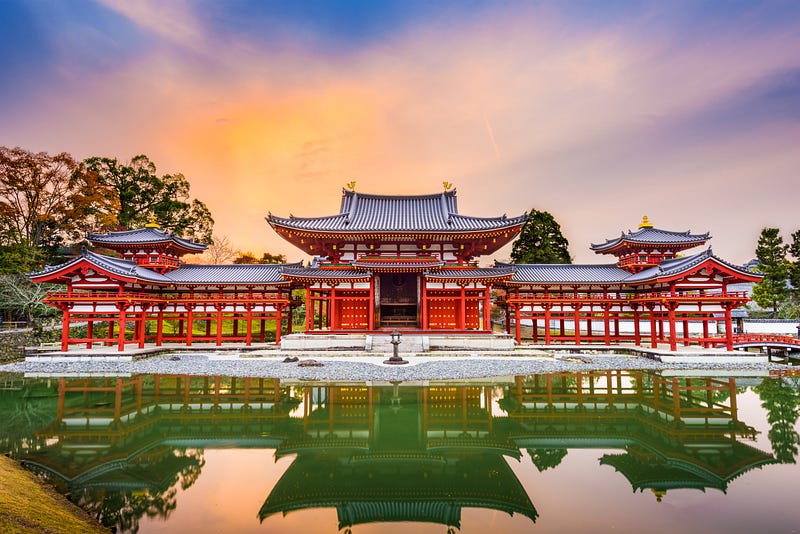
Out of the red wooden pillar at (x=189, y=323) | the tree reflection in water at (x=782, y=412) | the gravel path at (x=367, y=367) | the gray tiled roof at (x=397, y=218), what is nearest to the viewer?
the tree reflection in water at (x=782, y=412)

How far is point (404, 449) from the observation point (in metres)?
7.43

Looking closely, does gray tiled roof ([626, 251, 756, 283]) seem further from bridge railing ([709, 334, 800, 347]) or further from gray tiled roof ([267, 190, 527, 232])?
gray tiled roof ([267, 190, 527, 232])

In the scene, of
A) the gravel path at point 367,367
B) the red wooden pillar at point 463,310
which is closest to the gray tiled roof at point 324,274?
the gravel path at point 367,367

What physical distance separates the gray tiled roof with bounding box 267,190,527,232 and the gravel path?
25.9ft

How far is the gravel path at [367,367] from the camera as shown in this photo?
1532 centimetres

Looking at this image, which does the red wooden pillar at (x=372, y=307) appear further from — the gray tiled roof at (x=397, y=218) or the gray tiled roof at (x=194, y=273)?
the gray tiled roof at (x=194, y=273)

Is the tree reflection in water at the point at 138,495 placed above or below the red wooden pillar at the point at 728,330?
below

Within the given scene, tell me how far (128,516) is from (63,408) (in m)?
8.25

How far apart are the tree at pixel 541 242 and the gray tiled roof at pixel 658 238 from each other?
13838 mm

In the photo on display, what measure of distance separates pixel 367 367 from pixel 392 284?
9006 millimetres

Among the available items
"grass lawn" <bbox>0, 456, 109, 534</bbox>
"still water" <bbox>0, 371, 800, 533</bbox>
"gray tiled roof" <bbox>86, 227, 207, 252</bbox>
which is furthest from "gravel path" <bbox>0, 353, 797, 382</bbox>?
"grass lawn" <bbox>0, 456, 109, 534</bbox>

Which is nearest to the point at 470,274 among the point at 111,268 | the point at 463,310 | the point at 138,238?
the point at 463,310

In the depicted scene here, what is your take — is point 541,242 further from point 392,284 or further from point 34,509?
point 34,509

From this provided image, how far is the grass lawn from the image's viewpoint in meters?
3.87
